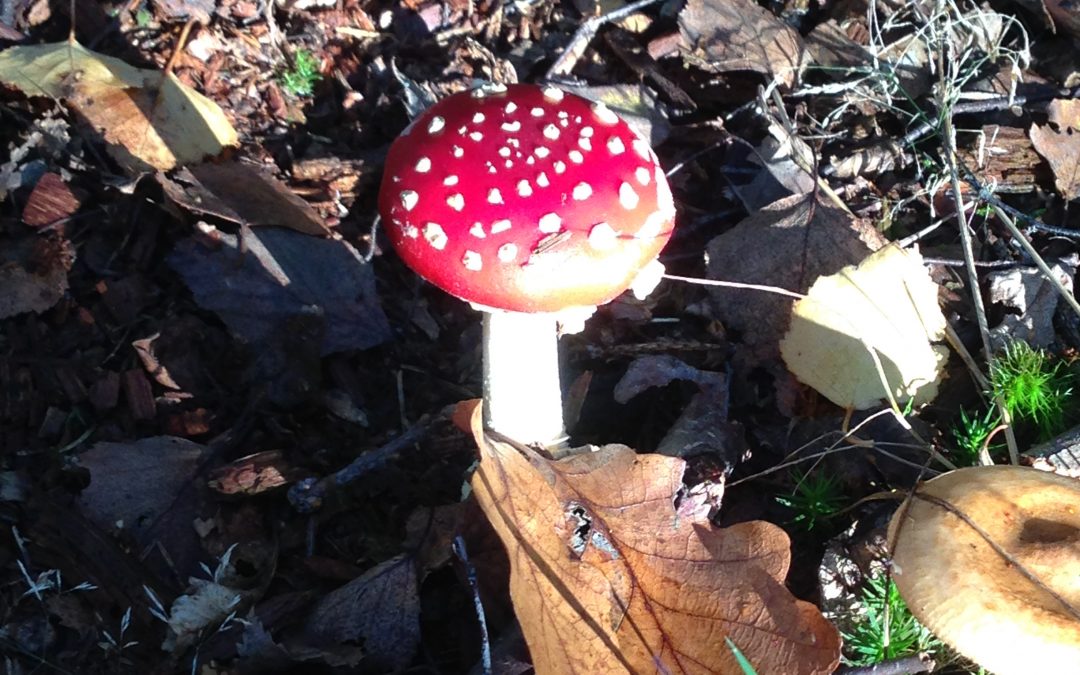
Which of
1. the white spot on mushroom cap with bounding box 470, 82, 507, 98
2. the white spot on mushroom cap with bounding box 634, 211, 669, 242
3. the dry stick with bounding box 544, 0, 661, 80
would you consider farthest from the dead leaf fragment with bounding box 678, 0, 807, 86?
the white spot on mushroom cap with bounding box 634, 211, 669, 242

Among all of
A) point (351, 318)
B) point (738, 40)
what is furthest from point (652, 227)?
point (738, 40)

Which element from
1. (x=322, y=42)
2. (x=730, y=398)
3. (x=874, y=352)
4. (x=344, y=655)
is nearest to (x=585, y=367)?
(x=730, y=398)

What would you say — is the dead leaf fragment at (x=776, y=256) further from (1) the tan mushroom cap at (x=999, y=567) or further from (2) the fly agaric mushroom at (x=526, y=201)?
(1) the tan mushroom cap at (x=999, y=567)

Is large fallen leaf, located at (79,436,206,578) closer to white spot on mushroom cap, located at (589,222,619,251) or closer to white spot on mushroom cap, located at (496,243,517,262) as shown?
white spot on mushroom cap, located at (496,243,517,262)

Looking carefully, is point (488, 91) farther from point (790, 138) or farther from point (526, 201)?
point (790, 138)

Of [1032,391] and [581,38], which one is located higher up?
[581,38]

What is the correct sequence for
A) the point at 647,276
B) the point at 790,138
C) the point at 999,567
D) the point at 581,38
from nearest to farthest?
the point at 999,567 → the point at 647,276 → the point at 790,138 → the point at 581,38
